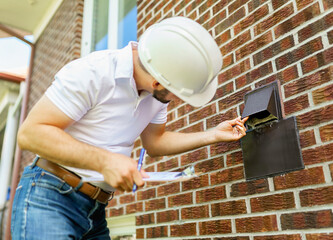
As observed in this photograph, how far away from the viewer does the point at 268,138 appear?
75.9 inches

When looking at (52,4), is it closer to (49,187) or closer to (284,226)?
(49,187)

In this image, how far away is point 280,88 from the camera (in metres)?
1.91

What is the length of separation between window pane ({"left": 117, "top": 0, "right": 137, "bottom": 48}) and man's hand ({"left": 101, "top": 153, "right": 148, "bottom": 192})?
2.70 m

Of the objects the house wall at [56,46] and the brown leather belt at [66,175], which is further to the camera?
the house wall at [56,46]

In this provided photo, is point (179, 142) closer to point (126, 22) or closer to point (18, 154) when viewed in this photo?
point (126, 22)

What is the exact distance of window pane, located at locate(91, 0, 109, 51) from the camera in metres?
4.73

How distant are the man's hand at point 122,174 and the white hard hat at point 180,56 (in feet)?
1.52

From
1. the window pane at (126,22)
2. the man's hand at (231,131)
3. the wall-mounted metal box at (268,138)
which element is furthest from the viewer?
Result: the window pane at (126,22)

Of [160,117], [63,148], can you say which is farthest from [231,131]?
[63,148]

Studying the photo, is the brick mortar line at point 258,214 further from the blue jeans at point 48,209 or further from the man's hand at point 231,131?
the blue jeans at point 48,209

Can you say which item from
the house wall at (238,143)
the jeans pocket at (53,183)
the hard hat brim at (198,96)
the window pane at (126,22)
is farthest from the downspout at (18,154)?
the hard hat brim at (198,96)

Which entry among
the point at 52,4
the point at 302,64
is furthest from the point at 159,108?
the point at 52,4

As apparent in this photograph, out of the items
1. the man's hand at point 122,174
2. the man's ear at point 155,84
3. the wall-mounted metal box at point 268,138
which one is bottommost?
the man's hand at point 122,174

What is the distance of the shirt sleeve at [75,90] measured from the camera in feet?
4.78
